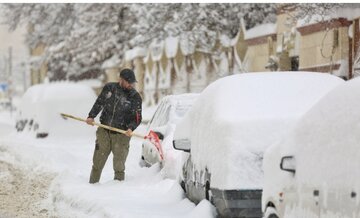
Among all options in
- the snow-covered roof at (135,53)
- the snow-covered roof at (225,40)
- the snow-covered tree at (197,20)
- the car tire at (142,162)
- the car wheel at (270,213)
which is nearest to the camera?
the car wheel at (270,213)

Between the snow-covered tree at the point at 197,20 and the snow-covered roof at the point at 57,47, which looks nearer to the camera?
the snow-covered tree at the point at 197,20

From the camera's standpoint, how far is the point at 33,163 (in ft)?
42.6

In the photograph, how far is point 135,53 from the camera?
17703mm

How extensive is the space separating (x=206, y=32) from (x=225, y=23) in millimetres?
604

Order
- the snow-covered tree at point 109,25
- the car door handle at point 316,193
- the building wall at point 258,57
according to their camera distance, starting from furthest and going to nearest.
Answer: the snow-covered tree at point 109,25 < the building wall at point 258,57 < the car door handle at point 316,193

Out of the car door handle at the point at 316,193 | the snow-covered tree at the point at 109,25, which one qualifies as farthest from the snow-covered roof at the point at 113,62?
the car door handle at the point at 316,193

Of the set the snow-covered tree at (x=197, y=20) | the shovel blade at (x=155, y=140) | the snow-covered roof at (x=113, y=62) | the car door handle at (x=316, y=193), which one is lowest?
the shovel blade at (x=155, y=140)

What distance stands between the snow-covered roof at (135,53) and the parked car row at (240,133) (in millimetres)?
8876

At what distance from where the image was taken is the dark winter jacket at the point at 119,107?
10227 millimetres

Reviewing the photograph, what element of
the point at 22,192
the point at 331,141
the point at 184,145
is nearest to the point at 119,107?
the point at 22,192

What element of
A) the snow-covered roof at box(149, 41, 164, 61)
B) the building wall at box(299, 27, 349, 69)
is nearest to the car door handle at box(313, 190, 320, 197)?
the building wall at box(299, 27, 349, 69)

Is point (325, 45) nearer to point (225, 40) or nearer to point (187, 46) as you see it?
point (187, 46)

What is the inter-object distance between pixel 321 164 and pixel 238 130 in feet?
6.20

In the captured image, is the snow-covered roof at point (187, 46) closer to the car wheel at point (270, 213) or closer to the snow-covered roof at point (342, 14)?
the snow-covered roof at point (342, 14)
